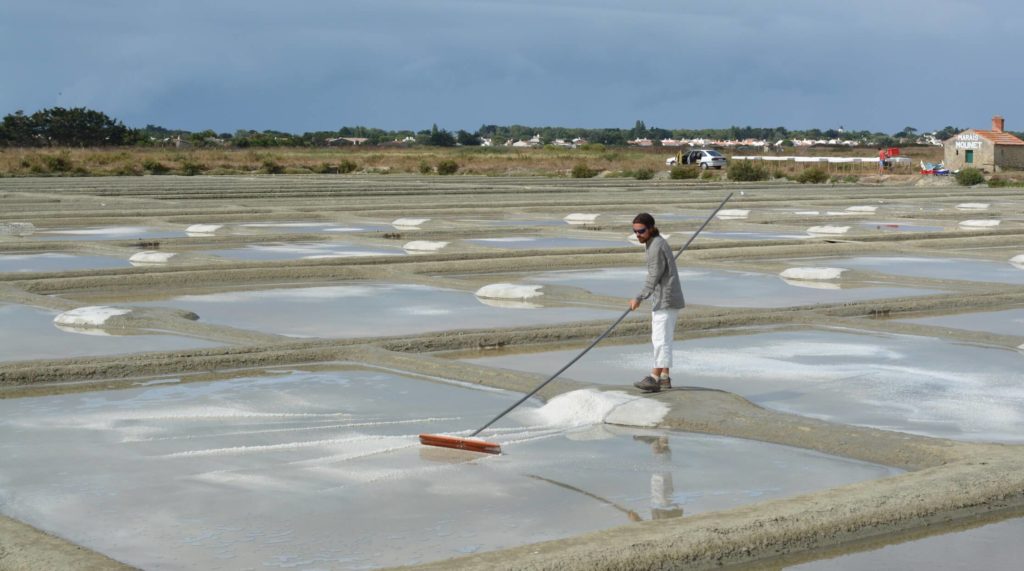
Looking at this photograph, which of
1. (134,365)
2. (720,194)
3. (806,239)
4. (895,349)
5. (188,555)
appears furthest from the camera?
(720,194)

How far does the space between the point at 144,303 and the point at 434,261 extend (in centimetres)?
535

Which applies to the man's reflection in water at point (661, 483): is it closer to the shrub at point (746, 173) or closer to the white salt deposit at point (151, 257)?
the white salt deposit at point (151, 257)

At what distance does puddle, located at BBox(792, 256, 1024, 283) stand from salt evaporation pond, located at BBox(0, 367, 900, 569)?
992 centimetres

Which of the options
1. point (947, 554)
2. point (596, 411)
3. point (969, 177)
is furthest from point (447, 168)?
point (947, 554)

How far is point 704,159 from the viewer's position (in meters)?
67.6

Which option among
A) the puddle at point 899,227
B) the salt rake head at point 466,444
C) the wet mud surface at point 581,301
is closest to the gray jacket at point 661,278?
the wet mud surface at point 581,301

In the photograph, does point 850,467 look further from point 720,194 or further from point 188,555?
point 720,194

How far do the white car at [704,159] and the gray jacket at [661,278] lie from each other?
58.8 meters

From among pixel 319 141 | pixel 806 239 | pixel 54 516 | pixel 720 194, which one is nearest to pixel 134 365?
pixel 54 516

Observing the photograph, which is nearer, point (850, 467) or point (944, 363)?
point (850, 467)

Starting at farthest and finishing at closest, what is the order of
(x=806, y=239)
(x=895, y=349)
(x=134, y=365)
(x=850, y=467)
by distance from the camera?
(x=806, y=239) < (x=895, y=349) < (x=134, y=365) < (x=850, y=467)

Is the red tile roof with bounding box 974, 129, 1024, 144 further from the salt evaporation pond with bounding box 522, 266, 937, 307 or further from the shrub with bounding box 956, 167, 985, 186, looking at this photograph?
the salt evaporation pond with bounding box 522, 266, 937, 307

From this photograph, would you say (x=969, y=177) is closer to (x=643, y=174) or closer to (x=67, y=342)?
(x=643, y=174)

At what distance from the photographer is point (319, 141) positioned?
145875mm
